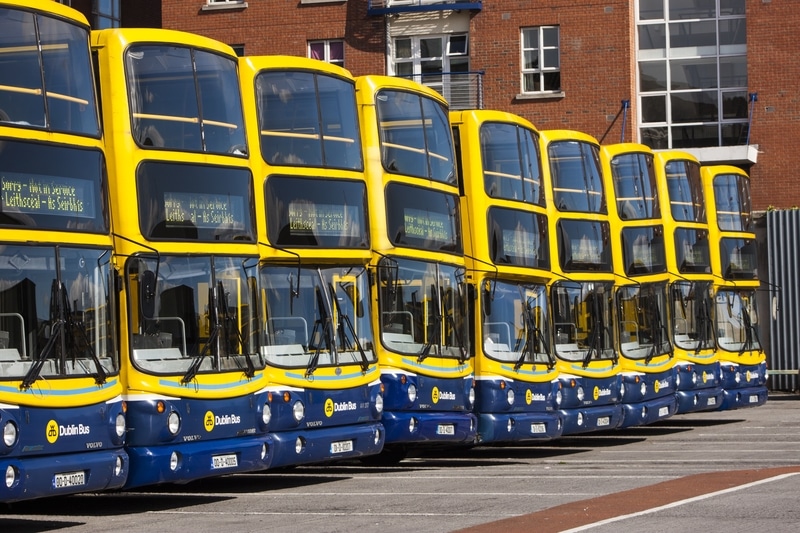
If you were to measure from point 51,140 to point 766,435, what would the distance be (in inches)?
603

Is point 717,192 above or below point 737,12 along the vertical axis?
below

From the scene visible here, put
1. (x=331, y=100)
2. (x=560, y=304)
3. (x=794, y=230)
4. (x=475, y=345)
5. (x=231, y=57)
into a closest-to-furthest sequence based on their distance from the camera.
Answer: (x=231, y=57), (x=331, y=100), (x=475, y=345), (x=560, y=304), (x=794, y=230)

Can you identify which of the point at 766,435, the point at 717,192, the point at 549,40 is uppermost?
the point at 549,40

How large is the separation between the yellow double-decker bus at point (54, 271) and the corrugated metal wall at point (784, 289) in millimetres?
28047

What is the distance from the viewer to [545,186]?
23.0 meters

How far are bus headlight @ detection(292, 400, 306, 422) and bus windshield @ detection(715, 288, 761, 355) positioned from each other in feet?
46.9

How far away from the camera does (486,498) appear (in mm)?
14875

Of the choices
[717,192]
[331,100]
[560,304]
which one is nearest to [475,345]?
[560,304]

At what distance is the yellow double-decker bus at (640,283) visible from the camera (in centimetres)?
2539

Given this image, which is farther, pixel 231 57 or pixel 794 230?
pixel 794 230

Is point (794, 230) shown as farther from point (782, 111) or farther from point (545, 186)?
point (545, 186)

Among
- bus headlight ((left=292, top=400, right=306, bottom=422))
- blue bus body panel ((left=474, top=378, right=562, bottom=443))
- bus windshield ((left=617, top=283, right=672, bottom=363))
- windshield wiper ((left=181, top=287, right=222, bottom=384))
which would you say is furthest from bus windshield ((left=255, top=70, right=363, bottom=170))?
bus windshield ((left=617, top=283, right=672, bottom=363))

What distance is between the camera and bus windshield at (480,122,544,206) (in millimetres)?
21109

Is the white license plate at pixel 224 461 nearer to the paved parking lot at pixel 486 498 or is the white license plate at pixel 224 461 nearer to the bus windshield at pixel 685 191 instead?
the paved parking lot at pixel 486 498
